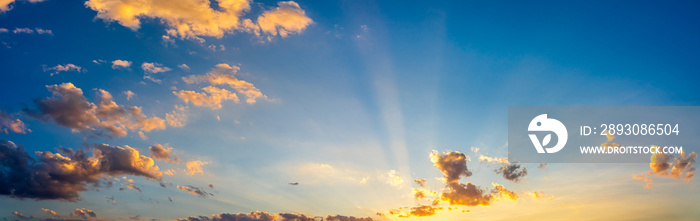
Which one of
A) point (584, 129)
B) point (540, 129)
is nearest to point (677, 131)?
point (584, 129)

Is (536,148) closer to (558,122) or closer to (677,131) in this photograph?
(558,122)

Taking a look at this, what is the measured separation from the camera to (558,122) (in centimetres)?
17762

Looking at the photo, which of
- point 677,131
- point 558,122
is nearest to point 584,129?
point 558,122

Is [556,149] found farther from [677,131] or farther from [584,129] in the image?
[677,131]

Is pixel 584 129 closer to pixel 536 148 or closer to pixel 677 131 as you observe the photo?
pixel 536 148

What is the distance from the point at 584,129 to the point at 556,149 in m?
13.8

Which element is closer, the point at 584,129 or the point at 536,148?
the point at 584,129

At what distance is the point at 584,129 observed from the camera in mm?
167750

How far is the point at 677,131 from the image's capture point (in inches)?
6491

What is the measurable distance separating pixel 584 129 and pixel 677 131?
106 ft

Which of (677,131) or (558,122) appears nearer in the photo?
(677,131)

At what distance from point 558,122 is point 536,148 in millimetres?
13112

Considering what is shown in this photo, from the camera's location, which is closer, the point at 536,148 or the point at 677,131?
the point at 677,131

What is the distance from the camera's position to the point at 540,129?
17838 centimetres
